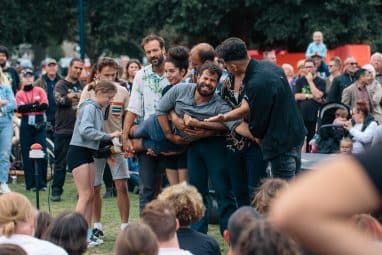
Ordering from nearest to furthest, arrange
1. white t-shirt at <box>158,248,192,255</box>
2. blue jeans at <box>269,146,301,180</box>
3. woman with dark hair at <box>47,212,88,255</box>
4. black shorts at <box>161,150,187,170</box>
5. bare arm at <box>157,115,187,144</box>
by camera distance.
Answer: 1. white t-shirt at <box>158,248,192,255</box>
2. woman with dark hair at <box>47,212,88,255</box>
3. blue jeans at <box>269,146,301,180</box>
4. bare arm at <box>157,115,187,144</box>
5. black shorts at <box>161,150,187,170</box>

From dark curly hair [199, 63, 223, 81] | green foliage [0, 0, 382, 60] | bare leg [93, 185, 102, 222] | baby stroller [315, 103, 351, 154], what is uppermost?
green foliage [0, 0, 382, 60]

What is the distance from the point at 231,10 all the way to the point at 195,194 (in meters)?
23.8

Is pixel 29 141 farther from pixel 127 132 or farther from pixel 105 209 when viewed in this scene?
pixel 127 132

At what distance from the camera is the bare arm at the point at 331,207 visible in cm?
198

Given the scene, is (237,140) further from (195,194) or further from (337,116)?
(337,116)

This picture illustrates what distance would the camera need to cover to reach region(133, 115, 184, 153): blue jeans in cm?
909

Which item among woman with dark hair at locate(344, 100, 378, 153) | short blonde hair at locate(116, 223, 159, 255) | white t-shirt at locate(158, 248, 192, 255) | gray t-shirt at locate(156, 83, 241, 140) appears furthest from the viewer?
woman with dark hair at locate(344, 100, 378, 153)

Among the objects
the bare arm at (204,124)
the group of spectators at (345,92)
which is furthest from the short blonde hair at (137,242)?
the group of spectators at (345,92)

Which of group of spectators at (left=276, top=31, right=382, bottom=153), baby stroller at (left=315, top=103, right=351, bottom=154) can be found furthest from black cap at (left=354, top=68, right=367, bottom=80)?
baby stroller at (left=315, top=103, right=351, bottom=154)

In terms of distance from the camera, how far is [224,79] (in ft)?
28.7

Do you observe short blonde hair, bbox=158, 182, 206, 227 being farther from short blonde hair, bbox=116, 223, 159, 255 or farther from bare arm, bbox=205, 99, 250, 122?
bare arm, bbox=205, 99, 250, 122

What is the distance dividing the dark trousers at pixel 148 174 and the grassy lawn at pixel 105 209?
64 centimetres

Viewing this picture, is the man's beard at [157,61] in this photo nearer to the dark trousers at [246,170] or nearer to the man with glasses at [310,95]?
the dark trousers at [246,170]

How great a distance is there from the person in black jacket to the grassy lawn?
4.03 ft
